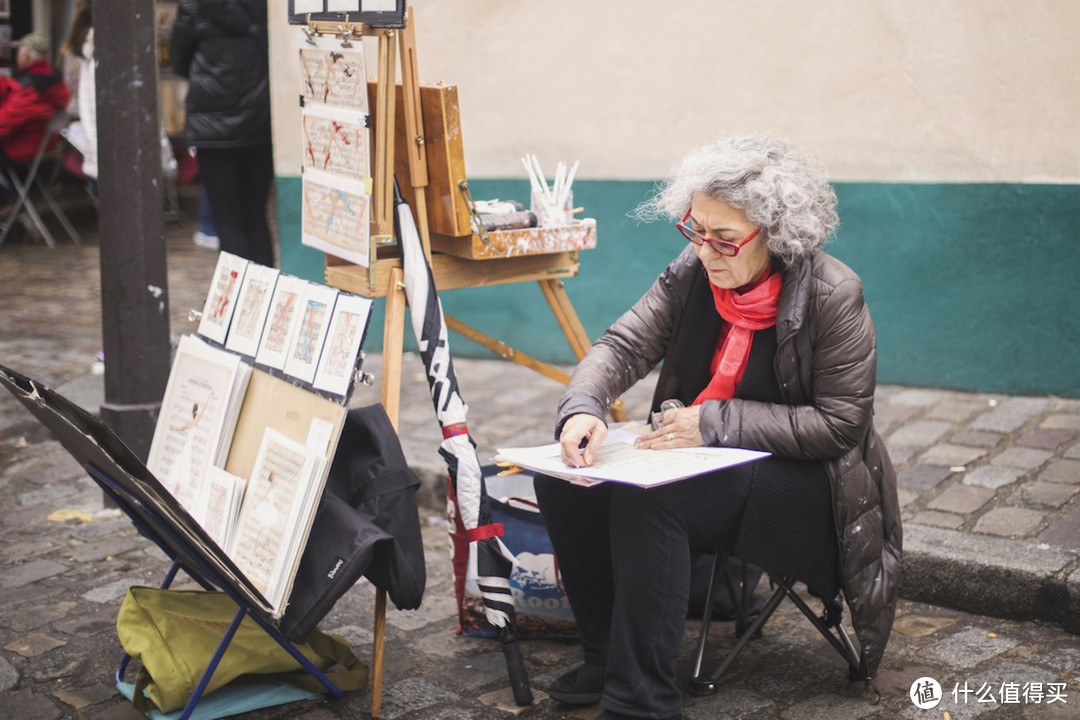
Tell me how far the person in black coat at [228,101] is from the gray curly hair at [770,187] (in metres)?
3.61

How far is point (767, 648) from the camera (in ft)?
10.4

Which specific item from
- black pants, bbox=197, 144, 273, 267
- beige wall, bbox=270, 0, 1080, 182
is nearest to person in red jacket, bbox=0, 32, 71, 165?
beige wall, bbox=270, 0, 1080, 182

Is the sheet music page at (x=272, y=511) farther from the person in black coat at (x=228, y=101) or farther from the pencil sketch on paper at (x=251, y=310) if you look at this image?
the person in black coat at (x=228, y=101)

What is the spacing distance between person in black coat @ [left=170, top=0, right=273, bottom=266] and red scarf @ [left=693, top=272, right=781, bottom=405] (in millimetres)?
3591

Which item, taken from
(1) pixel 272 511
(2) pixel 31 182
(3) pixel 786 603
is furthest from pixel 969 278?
(2) pixel 31 182

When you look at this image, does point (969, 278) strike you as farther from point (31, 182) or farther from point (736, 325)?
point (31, 182)

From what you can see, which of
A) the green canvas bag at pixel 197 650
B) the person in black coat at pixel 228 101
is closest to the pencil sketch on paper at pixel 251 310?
the green canvas bag at pixel 197 650

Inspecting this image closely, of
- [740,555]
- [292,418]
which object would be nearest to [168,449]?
[292,418]

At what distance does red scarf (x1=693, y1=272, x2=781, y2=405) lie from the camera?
273 cm

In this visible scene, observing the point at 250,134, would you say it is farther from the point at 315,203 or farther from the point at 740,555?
the point at 740,555

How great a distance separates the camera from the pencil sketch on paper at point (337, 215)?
3.22 meters

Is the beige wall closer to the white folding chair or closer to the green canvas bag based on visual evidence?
the green canvas bag

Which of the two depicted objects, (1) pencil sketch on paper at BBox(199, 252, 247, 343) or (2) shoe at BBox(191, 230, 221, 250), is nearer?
(1) pencil sketch on paper at BBox(199, 252, 247, 343)

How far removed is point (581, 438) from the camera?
2680 millimetres
